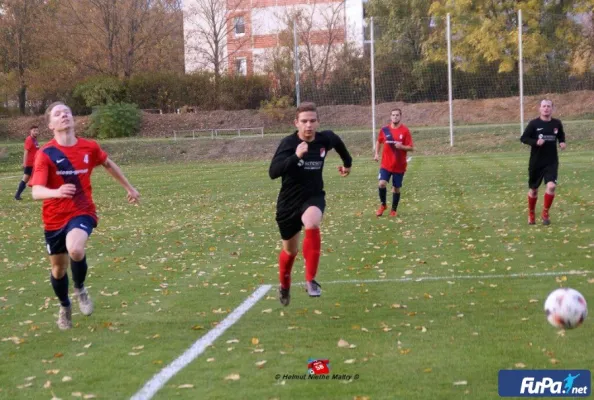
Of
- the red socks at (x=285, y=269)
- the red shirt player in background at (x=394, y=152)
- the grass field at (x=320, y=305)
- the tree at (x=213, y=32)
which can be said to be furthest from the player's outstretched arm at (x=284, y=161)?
the tree at (x=213, y=32)

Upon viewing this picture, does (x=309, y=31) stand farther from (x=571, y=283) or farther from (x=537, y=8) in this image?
(x=571, y=283)

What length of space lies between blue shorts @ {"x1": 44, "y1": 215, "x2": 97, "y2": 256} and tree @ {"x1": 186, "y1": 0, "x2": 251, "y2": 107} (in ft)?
172

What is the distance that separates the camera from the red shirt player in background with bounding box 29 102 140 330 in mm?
8031

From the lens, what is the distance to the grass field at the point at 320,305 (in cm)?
629

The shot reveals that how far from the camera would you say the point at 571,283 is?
9.45 meters

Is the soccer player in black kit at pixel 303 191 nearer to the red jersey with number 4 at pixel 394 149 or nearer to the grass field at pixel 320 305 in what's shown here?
the grass field at pixel 320 305

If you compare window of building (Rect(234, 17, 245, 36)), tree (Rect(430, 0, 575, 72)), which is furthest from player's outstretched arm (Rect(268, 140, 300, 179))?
window of building (Rect(234, 17, 245, 36))

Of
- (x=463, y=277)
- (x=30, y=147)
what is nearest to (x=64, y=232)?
(x=463, y=277)

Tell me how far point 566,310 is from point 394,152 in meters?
11.3

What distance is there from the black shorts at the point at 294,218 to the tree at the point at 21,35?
171 feet

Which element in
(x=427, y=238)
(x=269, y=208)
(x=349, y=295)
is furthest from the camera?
(x=269, y=208)

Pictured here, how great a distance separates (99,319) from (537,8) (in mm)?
43471

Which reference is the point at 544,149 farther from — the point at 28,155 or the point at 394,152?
the point at 28,155

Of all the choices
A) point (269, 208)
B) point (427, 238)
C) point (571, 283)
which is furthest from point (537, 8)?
point (571, 283)
